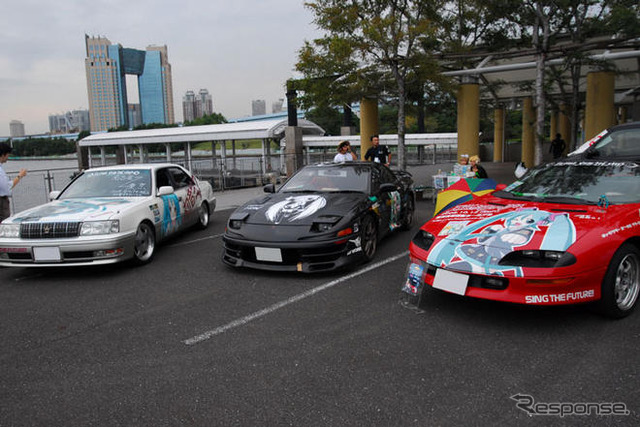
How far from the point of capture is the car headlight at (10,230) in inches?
223

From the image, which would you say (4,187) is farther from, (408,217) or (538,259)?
(538,259)

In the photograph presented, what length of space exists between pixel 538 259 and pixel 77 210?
17.7 feet

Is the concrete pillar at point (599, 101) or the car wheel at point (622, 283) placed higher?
the concrete pillar at point (599, 101)

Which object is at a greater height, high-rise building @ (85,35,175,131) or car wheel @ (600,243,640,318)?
high-rise building @ (85,35,175,131)

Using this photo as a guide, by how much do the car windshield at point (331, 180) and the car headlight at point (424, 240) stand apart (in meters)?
2.05

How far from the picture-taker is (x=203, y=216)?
8984mm

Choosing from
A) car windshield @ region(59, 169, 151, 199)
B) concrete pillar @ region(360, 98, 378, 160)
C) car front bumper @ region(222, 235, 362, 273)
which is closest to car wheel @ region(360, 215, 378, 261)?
car front bumper @ region(222, 235, 362, 273)

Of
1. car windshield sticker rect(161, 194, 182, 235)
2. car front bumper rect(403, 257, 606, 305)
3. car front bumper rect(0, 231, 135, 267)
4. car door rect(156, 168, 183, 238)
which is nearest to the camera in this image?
car front bumper rect(403, 257, 606, 305)

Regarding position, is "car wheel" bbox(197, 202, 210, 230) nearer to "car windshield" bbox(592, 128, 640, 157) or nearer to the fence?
the fence

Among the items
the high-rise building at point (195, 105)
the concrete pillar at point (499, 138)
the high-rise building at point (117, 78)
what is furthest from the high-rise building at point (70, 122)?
the concrete pillar at point (499, 138)

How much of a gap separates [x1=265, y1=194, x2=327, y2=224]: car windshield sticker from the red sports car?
1.65 meters

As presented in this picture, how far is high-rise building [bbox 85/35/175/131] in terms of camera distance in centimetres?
12638

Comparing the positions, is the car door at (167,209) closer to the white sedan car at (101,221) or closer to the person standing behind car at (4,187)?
the white sedan car at (101,221)

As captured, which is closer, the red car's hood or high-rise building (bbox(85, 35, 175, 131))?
the red car's hood
